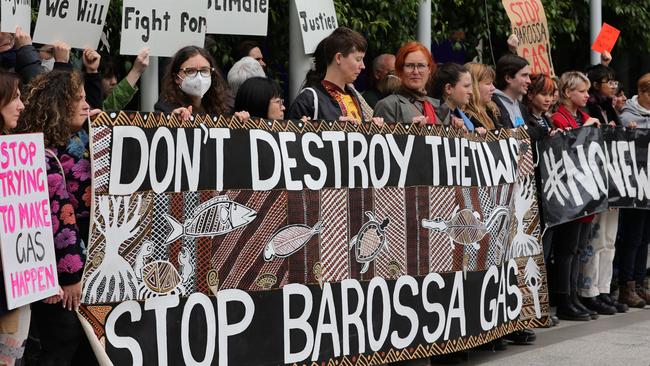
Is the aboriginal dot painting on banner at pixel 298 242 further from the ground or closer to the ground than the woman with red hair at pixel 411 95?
closer to the ground

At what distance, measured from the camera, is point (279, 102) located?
676 centimetres

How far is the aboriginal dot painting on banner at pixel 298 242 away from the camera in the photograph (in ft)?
18.0

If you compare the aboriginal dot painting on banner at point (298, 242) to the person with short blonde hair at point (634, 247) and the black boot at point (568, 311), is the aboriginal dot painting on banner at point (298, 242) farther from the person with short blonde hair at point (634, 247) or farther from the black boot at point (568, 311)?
the person with short blonde hair at point (634, 247)

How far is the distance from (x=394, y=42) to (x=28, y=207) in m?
6.44

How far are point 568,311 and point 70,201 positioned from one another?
17.0 feet

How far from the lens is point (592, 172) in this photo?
928 cm

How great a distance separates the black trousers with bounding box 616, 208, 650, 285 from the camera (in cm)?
1023

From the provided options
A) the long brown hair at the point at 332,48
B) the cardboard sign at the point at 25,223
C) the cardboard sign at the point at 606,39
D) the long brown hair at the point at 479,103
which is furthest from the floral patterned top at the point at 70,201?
the cardboard sign at the point at 606,39

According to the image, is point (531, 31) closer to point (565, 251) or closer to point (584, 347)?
point (565, 251)

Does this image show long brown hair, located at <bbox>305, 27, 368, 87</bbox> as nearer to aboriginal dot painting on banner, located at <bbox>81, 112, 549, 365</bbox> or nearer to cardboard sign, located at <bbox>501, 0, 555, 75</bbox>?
aboriginal dot painting on banner, located at <bbox>81, 112, 549, 365</bbox>

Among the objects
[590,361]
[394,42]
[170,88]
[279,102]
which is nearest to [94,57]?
[170,88]

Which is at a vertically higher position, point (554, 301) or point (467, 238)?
point (467, 238)

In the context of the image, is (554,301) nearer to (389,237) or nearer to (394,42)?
(394,42)

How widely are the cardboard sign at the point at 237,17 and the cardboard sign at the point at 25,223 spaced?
9.21ft
